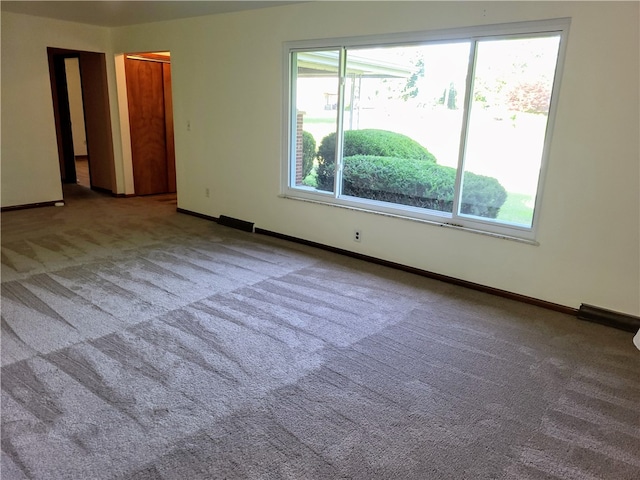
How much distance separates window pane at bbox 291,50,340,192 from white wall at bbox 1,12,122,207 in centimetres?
359

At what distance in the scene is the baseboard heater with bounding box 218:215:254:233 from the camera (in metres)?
5.41

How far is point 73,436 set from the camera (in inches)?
78.6

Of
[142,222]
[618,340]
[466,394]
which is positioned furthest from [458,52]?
[142,222]

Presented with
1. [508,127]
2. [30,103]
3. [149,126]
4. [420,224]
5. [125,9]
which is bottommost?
[420,224]

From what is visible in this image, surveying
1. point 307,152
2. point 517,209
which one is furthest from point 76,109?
point 517,209

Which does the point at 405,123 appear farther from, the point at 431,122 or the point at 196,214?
the point at 196,214

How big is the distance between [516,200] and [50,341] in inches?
138

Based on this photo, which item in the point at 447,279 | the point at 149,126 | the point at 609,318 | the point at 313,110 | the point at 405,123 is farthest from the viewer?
the point at 149,126

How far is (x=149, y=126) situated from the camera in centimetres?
707

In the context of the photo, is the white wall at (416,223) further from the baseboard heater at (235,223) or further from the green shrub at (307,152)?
the green shrub at (307,152)

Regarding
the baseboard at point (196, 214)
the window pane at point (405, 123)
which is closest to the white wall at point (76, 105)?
the baseboard at point (196, 214)

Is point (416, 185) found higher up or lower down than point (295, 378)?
higher up

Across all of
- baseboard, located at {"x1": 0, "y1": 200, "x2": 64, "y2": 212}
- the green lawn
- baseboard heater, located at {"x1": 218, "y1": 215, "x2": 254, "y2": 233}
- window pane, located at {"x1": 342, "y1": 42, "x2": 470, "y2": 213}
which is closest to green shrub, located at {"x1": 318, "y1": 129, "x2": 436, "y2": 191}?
window pane, located at {"x1": 342, "y1": 42, "x2": 470, "y2": 213}

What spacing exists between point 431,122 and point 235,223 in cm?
271
